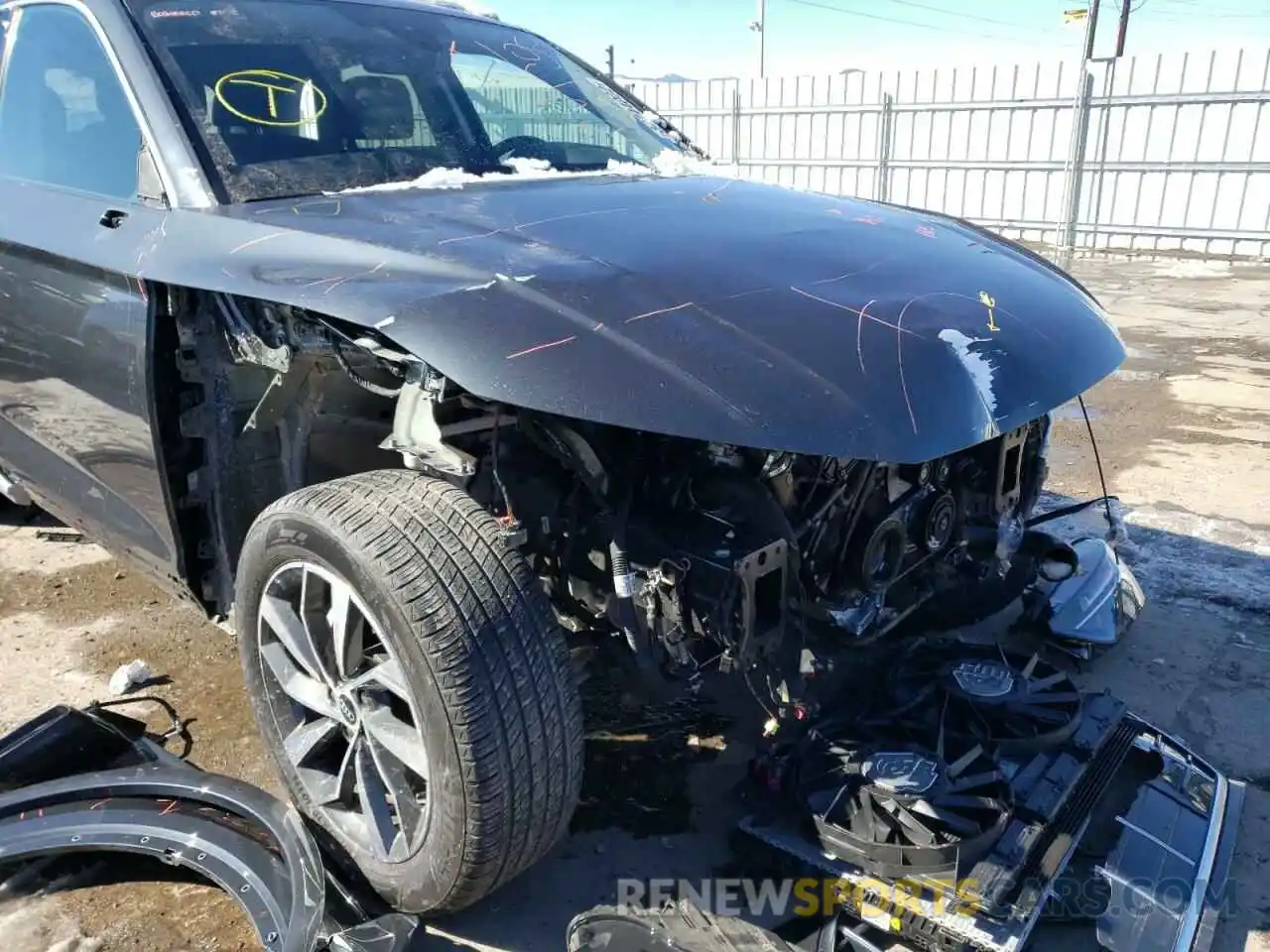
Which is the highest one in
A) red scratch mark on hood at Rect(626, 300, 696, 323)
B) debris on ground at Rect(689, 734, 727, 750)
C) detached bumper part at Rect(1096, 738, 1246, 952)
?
red scratch mark on hood at Rect(626, 300, 696, 323)

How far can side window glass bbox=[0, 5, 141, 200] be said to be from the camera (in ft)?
8.52

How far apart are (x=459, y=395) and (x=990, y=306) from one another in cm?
118

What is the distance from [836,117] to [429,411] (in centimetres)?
1522

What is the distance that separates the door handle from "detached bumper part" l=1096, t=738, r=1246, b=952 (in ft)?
9.02

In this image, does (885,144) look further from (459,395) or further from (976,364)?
(459,395)

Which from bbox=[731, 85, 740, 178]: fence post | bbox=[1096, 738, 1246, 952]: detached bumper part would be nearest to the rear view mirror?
bbox=[1096, 738, 1246, 952]: detached bumper part

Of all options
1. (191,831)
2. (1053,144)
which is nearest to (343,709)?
(191,831)

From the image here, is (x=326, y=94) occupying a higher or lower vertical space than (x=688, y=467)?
higher

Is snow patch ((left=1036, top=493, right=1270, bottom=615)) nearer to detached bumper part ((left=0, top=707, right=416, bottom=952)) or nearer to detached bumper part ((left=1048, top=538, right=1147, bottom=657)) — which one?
detached bumper part ((left=1048, top=538, right=1147, bottom=657))

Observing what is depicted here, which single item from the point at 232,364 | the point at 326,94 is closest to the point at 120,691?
the point at 232,364

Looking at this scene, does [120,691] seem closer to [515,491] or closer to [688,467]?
[515,491]

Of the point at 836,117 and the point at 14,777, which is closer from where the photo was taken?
the point at 14,777

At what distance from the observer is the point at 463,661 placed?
1.83 m

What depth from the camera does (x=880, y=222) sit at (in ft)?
9.05
